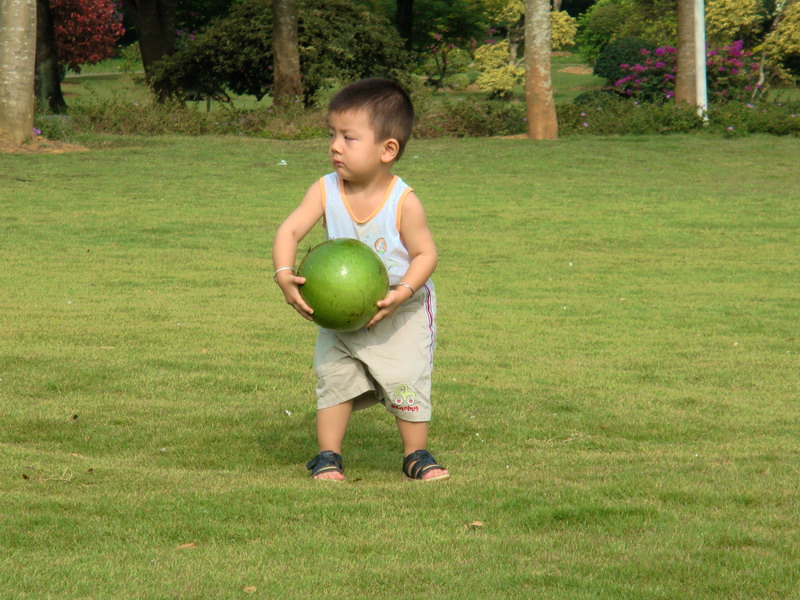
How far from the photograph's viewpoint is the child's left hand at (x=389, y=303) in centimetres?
503

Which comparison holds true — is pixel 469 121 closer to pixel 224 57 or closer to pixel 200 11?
pixel 224 57

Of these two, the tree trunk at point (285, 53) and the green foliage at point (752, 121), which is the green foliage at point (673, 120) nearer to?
the green foliage at point (752, 121)

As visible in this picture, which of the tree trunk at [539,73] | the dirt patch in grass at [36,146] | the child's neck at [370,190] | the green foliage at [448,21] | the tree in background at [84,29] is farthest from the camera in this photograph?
the tree in background at [84,29]

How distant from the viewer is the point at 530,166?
22500 mm

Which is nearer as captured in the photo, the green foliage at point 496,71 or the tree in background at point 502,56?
the tree in background at point 502,56

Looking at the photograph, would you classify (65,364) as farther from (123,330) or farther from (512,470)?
(512,470)

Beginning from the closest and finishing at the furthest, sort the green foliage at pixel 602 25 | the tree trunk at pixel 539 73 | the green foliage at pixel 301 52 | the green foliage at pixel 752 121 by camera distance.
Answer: the tree trunk at pixel 539 73 → the green foliage at pixel 752 121 → the green foliage at pixel 301 52 → the green foliage at pixel 602 25

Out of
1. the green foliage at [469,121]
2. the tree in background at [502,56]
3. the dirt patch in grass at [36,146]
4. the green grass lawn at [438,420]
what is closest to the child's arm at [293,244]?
the green grass lawn at [438,420]

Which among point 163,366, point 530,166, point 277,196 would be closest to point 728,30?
point 530,166

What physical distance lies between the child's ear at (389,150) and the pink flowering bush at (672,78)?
85.4 ft

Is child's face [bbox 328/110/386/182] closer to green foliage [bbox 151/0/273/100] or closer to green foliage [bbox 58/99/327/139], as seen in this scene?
green foliage [bbox 58/99/327/139]

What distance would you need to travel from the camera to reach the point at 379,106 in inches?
206

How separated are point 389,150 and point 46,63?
26.7 metres

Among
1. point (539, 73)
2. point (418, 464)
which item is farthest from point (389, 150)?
point (539, 73)
